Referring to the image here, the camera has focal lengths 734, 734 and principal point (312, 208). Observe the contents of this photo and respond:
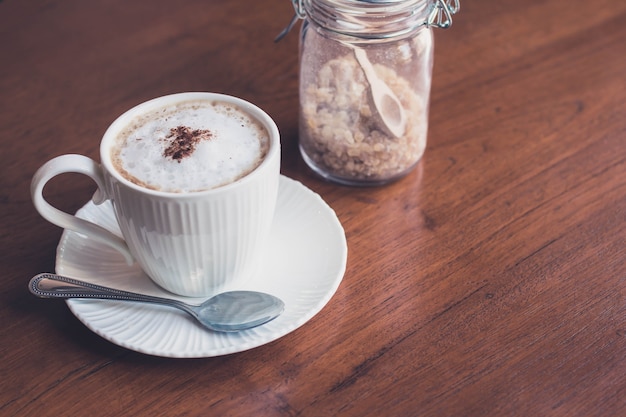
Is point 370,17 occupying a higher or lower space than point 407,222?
higher

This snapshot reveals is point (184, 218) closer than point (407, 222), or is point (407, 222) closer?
point (184, 218)

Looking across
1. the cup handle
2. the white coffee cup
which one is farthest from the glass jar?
the cup handle

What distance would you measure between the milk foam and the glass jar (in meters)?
0.16

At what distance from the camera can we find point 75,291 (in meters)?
0.71

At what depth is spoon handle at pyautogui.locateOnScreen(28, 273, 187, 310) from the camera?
71 cm

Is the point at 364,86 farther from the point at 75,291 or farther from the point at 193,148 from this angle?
the point at 75,291

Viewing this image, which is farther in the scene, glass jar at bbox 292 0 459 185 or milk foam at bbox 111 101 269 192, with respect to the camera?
glass jar at bbox 292 0 459 185

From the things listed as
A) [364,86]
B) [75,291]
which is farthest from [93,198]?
[364,86]

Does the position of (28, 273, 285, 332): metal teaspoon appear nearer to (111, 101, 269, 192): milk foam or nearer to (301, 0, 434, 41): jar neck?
(111, 101, 269, 192): milk foam

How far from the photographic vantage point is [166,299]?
2.34 ft

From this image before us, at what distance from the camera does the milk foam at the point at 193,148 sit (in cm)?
67

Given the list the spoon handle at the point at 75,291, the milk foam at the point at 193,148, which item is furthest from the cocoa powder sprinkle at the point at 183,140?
the spoon handle at the point at 75,291

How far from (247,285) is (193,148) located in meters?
0.16

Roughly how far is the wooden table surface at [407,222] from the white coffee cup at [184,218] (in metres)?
0.09
